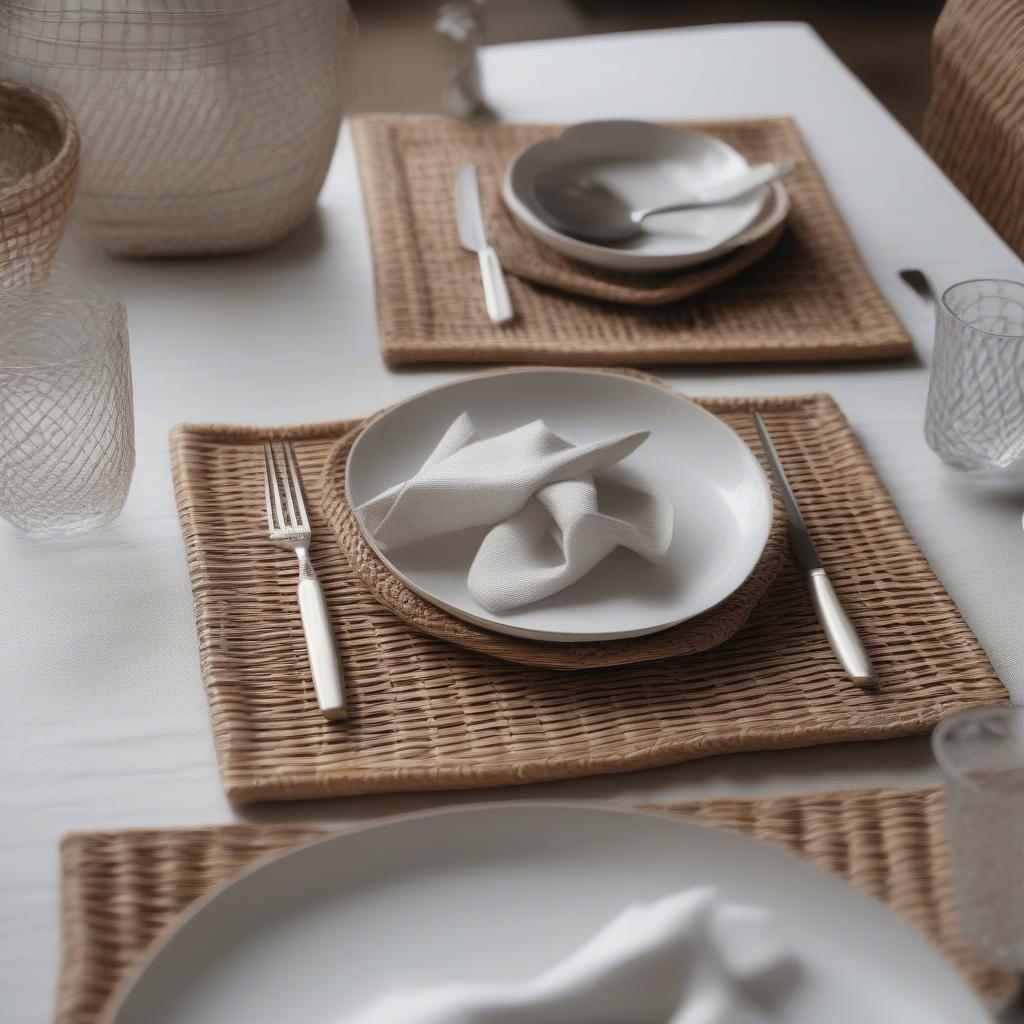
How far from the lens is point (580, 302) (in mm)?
968

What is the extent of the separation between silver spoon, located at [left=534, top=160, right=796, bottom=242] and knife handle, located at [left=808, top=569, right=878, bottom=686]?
428 millimetres

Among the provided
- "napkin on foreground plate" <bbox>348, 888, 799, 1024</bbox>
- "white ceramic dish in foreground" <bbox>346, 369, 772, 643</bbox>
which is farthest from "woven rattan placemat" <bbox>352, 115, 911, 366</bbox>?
"napkin on foreground plate" <bbox>348, 888, 799, 1024</bbox>

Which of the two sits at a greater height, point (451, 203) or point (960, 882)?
point (960, 882)

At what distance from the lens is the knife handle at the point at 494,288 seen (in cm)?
93

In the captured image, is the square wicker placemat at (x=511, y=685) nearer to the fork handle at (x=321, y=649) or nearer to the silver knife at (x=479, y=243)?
the fork handle at (x=321, y=649)

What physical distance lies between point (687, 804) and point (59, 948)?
0.88 ft

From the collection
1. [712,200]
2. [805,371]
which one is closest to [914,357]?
[805,371]

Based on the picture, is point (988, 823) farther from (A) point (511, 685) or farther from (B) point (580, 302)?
(B) point (580, 302)

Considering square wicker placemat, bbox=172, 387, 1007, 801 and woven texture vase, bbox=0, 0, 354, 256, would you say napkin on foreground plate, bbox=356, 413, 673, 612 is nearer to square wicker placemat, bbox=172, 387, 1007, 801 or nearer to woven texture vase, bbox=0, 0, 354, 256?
square wicker placemat, bbox=172, 387, 1007, 801

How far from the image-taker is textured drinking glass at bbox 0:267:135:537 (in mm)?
653

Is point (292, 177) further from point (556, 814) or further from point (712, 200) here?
point (556, 814)

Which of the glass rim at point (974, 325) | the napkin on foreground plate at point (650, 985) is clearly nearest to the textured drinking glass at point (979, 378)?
the glass rim at point (974, 325)

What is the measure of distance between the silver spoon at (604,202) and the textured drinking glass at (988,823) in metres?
0.63

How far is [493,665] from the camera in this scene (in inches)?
24.9
